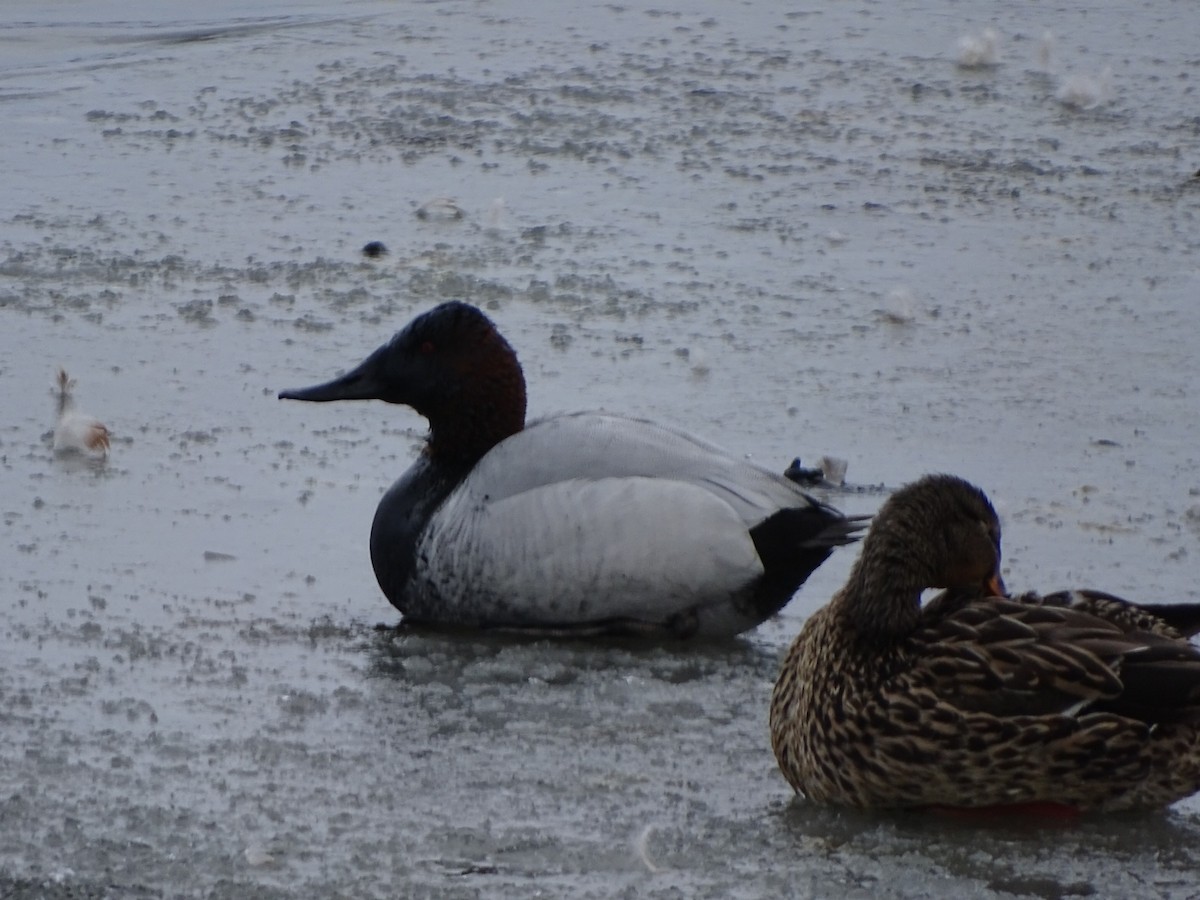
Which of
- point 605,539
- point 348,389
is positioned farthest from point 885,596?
point 348,389

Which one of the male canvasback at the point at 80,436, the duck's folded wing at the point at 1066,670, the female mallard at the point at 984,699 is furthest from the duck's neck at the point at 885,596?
the male canvasback at the point at 80,436

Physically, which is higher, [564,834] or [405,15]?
[405,15]

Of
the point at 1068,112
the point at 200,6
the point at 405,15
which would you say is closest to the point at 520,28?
the point at 405,15

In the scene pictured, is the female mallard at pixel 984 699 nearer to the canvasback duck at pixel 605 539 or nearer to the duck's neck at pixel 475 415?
the canvasback duck at pixel 605 539

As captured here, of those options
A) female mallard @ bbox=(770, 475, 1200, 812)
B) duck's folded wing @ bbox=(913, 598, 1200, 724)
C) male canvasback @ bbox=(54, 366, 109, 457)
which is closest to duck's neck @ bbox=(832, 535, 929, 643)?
female mallard @ bbox=(770, 475, 1200, 812)

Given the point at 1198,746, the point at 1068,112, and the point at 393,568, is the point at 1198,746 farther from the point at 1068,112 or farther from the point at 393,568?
the point at 1068,112

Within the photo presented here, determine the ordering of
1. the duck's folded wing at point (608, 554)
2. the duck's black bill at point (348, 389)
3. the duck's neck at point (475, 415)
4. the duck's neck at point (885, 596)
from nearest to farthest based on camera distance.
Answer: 1. the duck's neck at point (885, 596)
2. the duck's folded wing at point (608, 554)
3. the duck's neck at point (475, 415)
4. the duck's black bill at point (348, 389)

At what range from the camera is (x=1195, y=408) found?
7.68m

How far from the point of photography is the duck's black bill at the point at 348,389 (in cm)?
634

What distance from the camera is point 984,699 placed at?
444 centimetres

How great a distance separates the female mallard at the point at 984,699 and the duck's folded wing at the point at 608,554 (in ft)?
3.73

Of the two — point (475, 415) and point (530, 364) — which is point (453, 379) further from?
point (530, 364)

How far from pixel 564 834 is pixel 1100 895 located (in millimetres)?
1021

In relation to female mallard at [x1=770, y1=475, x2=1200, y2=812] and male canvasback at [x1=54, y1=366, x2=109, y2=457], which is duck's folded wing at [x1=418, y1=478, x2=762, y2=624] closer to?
female mallard at [x1=770, y1=475, x2=1200, y2=812]
